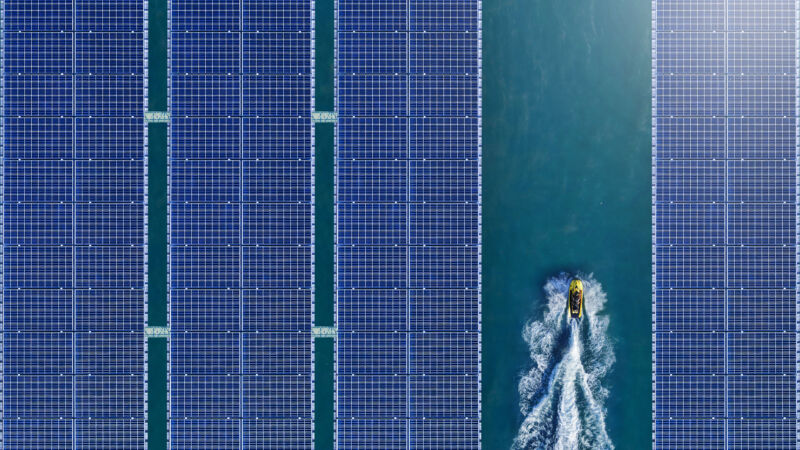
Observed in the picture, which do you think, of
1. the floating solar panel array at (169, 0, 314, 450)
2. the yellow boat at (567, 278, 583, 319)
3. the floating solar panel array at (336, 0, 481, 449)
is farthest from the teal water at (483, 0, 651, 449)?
the floating solar panel array at (169, 0, 314, 450)

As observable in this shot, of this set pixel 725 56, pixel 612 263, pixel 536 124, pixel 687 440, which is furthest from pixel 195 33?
pixel 687 440

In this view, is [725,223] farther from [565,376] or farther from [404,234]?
[404,234]

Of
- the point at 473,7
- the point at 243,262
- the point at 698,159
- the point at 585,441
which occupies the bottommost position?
the point at 585,441

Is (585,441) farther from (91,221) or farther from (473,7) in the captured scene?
(91,221)

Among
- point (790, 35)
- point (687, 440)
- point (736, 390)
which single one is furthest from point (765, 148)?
point (687, 440)

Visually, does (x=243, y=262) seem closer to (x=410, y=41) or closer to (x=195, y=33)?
(x=195, y=33)

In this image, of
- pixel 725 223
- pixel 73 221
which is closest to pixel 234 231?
pixel 73 221

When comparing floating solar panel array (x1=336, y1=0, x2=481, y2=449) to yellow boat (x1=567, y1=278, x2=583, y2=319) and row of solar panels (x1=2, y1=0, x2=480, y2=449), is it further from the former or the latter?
yellow boat (x1=567, y1=278, x2=583, y2=319)

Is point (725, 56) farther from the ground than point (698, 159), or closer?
farther from the ground
